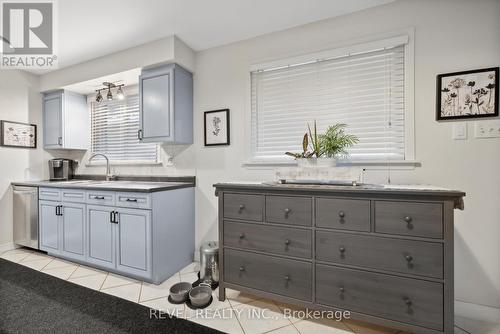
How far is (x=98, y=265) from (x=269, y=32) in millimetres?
3016

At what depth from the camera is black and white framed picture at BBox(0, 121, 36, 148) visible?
2.94m

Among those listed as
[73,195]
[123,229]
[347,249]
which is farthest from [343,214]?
[73,195]

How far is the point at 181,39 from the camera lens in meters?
2.40

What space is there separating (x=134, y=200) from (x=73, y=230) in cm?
106

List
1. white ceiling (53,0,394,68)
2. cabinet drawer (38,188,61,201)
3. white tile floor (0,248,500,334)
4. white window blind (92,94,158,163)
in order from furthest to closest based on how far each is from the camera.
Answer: white window blind (92,94,158,163) < cabinet drawer (38,188,61,201) < white ceiling (53,0,394,68) < white tile floor (0,248,500,334)

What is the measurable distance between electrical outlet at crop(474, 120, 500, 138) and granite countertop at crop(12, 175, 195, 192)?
8.46 ft

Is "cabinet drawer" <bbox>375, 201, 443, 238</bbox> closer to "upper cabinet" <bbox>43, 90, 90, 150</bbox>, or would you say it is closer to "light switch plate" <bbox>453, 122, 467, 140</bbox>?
"light switch plate" <bbox>453, 122, 467, 140</bbox>

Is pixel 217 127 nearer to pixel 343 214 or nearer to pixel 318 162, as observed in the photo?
pixel 318 162

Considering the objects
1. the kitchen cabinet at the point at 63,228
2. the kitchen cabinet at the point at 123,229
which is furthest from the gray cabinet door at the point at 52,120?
the kitchen cabinet at the point at 63,228

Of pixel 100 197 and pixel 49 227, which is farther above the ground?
pixel 100 197

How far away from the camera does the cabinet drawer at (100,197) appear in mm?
2271

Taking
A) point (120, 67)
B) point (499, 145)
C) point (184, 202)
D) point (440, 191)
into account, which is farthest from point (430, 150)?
point (120, 67)

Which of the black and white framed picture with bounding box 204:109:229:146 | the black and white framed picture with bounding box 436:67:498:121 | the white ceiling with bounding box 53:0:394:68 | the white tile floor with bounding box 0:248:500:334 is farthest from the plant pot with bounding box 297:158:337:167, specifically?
the white ceiling with bounding box 53:0:394:68

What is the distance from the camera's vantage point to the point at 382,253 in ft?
4.57
